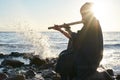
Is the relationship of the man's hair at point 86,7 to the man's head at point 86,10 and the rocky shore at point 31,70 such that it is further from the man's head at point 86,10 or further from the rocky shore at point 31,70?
the rocky shore at point 31,70

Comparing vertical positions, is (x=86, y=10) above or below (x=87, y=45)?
above

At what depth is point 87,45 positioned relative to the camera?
618cm

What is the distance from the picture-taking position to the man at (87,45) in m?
6.18

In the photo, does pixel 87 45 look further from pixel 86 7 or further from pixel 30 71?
pixel 30 71

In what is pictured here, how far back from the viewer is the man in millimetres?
6184

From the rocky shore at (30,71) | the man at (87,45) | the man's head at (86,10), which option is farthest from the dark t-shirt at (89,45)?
the rocky shore at (30,71)

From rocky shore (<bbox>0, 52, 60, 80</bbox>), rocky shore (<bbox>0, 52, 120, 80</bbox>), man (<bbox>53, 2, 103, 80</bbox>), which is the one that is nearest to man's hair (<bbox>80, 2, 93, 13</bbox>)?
man (<bbox>53, 2, 103, 80</bbox>)

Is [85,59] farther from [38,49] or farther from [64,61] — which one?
[38,49]

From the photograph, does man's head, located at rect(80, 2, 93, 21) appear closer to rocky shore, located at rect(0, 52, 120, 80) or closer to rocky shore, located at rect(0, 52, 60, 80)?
rocky shore, located at rect(0, 52, 120, 80)

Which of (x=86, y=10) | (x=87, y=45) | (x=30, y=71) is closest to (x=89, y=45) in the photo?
(x=87, y=45)

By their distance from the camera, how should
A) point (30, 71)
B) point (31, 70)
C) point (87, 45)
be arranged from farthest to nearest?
point (31, 70) < point (30, 71) < point (87, 45)

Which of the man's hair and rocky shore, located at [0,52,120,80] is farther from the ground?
the man's hair

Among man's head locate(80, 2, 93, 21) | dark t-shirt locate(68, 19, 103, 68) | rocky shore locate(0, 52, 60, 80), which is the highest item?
man's head locate(80, 2, 93, 21)

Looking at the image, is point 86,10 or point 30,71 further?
point 30,71
